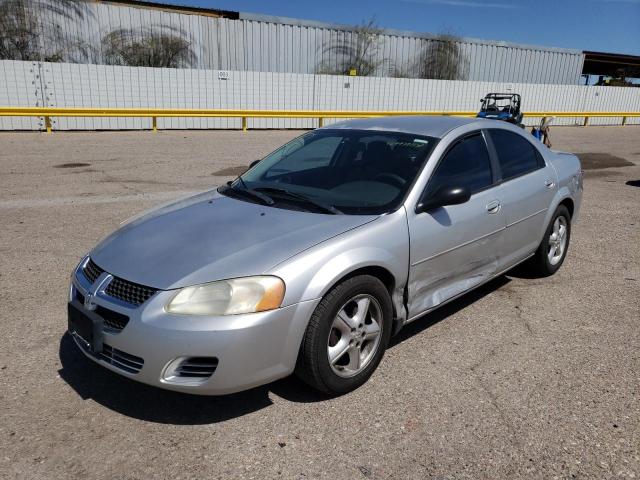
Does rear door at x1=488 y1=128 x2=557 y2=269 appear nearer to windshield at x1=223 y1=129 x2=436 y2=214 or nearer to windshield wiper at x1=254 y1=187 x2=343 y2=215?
windshield at x1=223 y1=129 x2=436 y2=214

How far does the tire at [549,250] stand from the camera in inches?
196

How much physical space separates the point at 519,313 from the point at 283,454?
2530 millimetres

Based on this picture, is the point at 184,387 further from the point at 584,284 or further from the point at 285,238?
the point at 584,284

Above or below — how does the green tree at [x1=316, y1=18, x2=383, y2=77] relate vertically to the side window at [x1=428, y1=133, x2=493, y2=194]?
above

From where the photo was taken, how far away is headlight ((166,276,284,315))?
8.82 ft

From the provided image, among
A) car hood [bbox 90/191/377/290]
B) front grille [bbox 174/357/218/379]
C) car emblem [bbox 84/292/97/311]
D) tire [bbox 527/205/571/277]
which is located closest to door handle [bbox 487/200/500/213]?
tire [bbox 527/205/571/277]

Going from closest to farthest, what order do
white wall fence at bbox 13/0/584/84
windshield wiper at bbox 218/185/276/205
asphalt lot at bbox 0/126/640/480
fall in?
asphalt lot at bbox 0/126/640/480, windshield wiper at bbox 218/185/276/205, white wall fence at bbox 13/0/584/84

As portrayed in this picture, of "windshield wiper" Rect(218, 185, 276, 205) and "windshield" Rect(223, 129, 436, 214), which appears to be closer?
"windshield" Rect(223, 129, 436, 214)

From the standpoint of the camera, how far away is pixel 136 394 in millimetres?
3150

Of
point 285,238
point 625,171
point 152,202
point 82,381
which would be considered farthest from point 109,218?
point 625,171

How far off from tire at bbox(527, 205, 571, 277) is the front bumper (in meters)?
2.99

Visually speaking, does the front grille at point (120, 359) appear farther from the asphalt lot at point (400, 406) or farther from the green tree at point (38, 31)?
the green tree at point (38, 31)

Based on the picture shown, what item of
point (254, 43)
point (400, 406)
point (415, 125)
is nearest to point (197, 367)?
point (400, 406)

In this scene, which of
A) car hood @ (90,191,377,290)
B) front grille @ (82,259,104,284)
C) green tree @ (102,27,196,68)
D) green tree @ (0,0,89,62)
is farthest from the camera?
green tree @ (102,27,196,68)
